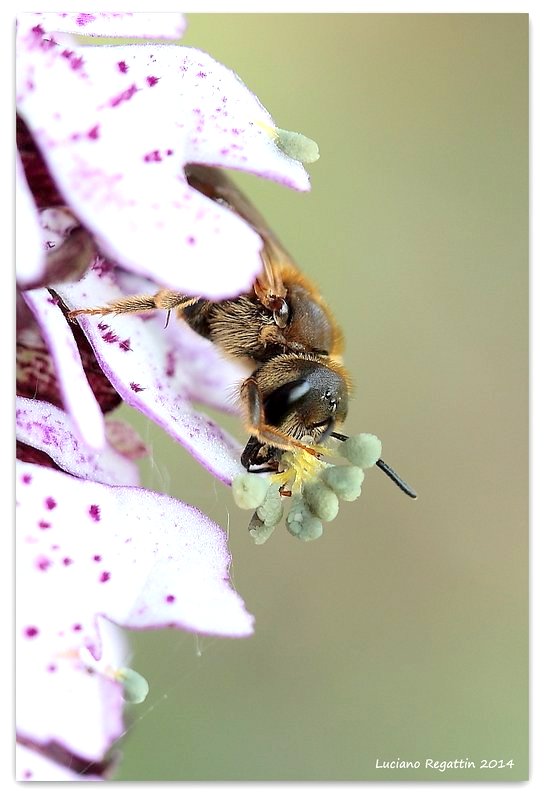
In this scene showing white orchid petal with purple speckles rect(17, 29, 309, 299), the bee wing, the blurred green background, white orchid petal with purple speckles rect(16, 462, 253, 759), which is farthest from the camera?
the blurred green background

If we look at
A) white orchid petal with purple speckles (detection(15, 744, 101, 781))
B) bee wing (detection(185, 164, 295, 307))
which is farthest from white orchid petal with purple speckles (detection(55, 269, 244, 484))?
white orchid petal with purple speckles (detection(15, 744, 101, 781))

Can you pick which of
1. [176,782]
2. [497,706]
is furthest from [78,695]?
[497,706]

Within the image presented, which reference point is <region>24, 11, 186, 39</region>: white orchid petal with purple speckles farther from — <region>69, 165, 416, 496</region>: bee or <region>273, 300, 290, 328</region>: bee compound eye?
<region>273, 300, 290, 328</region>: bee compound eye

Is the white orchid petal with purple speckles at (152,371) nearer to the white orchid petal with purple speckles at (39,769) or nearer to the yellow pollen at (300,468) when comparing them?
the yellow pollen at (300,468)

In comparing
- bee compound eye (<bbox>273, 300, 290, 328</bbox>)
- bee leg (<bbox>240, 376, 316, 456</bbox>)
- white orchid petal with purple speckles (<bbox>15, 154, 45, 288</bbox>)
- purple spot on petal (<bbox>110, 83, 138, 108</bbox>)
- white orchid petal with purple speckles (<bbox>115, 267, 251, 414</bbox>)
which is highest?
purple spot on petal (<bbox>110, 83, 138, 108</bbox>)

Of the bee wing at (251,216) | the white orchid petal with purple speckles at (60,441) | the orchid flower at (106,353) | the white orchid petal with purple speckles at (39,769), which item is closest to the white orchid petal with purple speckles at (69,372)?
the orchid flower at (106,353)

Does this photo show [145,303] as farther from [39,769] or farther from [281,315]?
[39,769]
